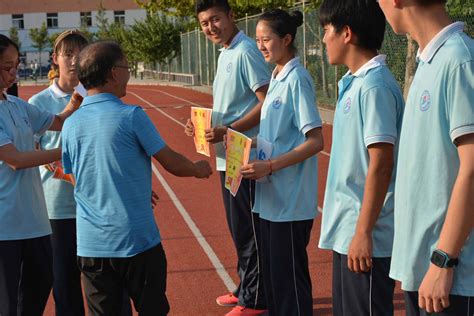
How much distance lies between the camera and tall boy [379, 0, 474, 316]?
2.26 meters

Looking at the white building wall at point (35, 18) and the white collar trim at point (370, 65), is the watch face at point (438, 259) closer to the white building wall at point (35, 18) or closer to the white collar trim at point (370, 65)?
the white collar trim at point (370, 65)

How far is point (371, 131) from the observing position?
3.04 metres

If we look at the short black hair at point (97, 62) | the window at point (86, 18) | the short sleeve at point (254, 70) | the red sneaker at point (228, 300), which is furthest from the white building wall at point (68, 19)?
the short black hair at point (97, 62)

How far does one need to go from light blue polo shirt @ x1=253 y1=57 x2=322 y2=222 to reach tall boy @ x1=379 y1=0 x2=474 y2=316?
1.60 metres

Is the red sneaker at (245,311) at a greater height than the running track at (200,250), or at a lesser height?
greater

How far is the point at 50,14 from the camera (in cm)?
7831

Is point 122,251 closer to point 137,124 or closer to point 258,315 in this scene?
point 137,124

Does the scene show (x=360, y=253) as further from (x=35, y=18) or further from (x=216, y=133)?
(x=35, y=18)

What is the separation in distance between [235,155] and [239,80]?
87 centimetres

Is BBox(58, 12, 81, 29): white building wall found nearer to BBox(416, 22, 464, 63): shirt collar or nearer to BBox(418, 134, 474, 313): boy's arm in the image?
BBox(416, 22, 464, 63): shirt collar

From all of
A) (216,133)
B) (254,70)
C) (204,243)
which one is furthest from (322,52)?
(216,133)

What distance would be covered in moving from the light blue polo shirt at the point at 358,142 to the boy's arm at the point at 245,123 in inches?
63.7

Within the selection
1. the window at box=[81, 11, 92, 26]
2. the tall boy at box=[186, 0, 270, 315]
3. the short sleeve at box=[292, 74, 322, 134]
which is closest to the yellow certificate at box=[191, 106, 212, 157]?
the tall boy at box=[186, 0, 270, 315]

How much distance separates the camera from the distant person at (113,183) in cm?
351
